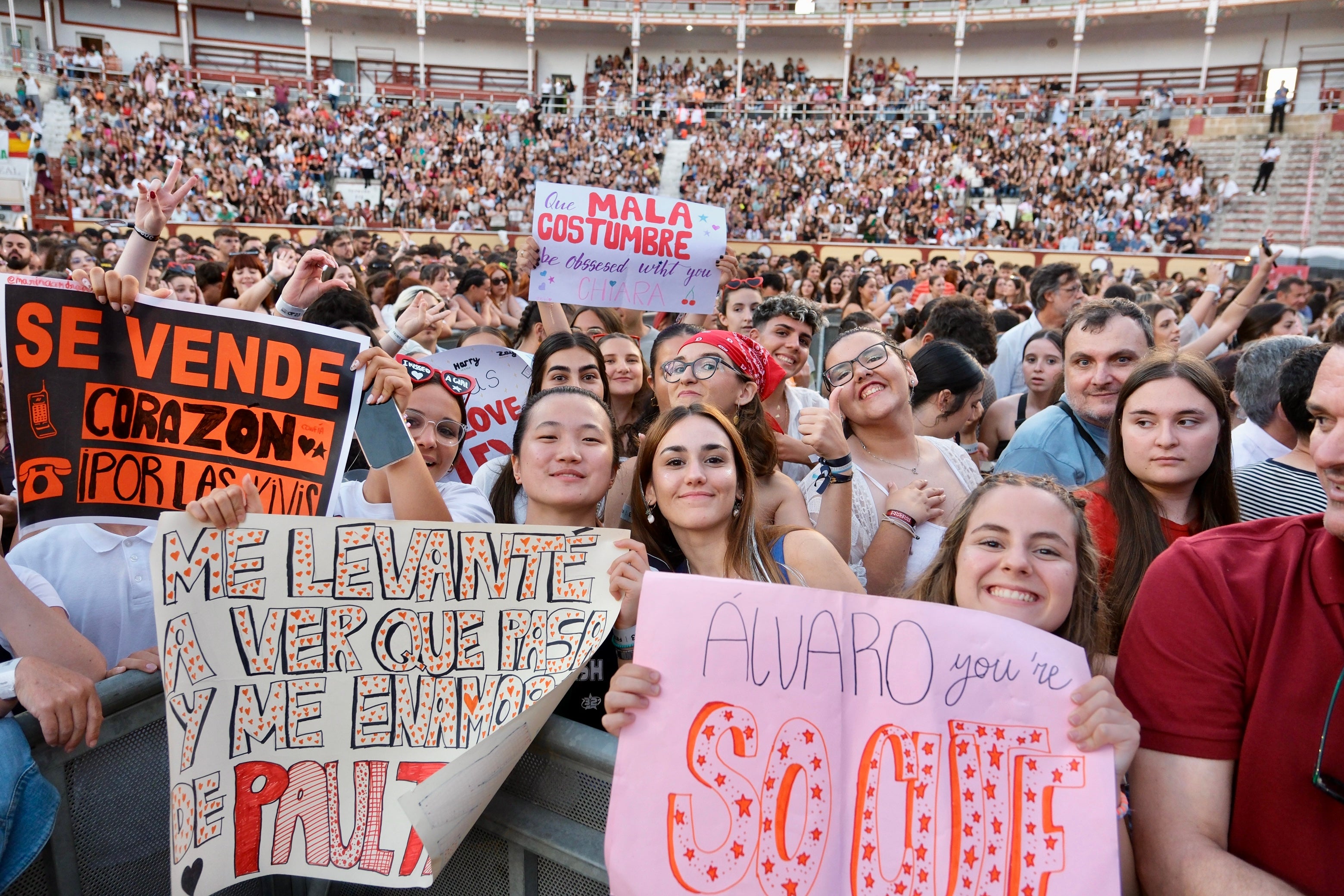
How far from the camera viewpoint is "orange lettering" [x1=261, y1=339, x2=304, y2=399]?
2.41 m

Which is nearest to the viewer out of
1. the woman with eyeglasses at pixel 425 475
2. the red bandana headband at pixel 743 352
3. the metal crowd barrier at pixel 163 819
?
the metal crowd barrier at pixel 163 819

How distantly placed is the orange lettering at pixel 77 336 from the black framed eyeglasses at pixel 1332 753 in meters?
2.68

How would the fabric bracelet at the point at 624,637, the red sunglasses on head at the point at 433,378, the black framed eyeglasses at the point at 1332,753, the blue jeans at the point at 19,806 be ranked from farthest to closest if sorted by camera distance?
the red sunglasses on head at the point at 433,378 → the fabric bracelet at the point at 624,637 → the blue jeans at the point at 19,806 → the black framed eyeglasses at the point at 1332,753

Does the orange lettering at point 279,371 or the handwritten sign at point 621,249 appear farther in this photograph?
the handwritten sign at point 621,249

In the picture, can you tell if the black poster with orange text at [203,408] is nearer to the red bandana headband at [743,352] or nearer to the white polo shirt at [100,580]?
the white polo shirt at [100,580]

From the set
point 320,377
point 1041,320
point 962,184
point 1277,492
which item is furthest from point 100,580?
point 962,184

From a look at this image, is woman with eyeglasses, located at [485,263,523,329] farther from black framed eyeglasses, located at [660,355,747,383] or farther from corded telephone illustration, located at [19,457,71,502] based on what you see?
corded telephone illustration, located at [19,457,71,502]

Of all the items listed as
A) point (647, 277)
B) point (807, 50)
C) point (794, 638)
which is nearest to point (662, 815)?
point (794, 638)

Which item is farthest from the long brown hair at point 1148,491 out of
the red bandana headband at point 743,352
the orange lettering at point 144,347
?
the orange lettering at point 144,347

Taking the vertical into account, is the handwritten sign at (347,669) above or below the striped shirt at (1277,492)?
below

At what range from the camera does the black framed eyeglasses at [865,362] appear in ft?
10.7

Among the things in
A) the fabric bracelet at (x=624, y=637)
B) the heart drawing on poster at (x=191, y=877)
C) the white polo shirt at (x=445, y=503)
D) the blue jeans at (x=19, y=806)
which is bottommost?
the heart drawing on poster at (x=191, y=877)

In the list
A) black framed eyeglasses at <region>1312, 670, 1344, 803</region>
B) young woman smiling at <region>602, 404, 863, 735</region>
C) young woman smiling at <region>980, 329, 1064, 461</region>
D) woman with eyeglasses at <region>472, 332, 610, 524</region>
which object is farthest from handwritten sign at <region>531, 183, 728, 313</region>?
black framed eyeglasses at <region>1312, 670, 1344, 803</region>

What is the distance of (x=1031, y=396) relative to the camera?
4988mm
